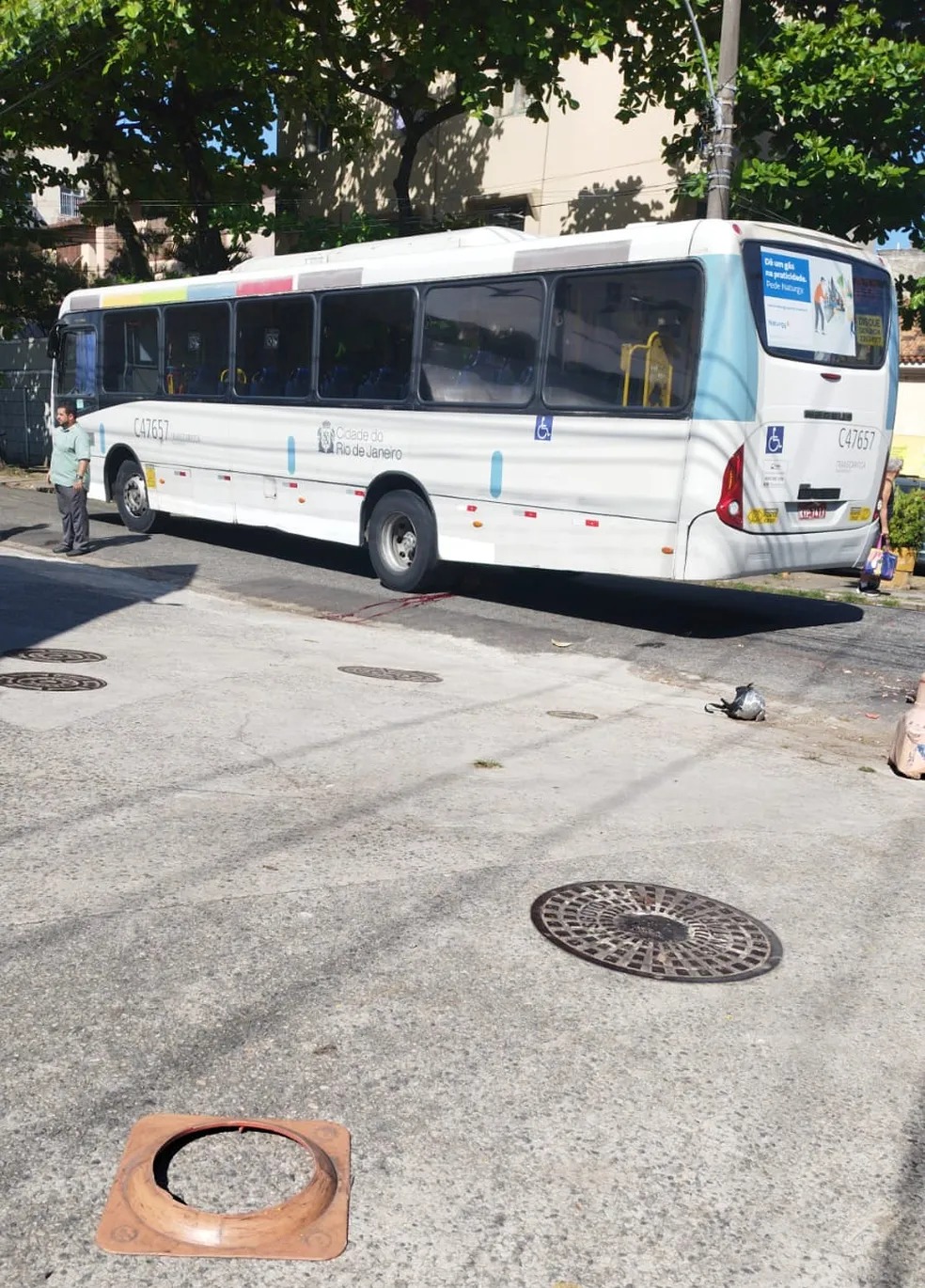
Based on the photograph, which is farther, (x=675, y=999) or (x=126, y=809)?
(x=126, y=809)

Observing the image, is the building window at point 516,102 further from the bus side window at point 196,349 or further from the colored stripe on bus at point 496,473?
the colored stripe on bus at point 496,473

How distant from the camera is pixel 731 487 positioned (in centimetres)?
→ 1131

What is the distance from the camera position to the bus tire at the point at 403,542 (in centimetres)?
1385

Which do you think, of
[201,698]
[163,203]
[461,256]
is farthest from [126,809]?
[163,203]

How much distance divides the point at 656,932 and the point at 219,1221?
230cm

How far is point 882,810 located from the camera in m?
7.00

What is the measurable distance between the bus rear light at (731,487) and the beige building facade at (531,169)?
14803mm

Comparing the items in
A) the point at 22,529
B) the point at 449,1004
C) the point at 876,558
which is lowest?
the point at 22,529

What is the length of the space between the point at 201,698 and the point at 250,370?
884cm

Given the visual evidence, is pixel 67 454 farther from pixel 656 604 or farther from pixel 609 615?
pixel 656 604

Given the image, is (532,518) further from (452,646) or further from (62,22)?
(62,22)

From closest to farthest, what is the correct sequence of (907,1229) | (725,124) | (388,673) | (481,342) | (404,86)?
1. (907,1229)
2. (388,673)
3. (481,342)
4. (725,124)
5. (404,86)

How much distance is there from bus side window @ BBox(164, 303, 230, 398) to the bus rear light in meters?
7.58

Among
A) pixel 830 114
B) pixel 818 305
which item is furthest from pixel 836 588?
pixel 830 114
